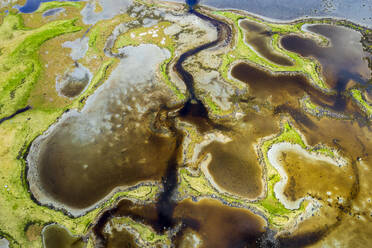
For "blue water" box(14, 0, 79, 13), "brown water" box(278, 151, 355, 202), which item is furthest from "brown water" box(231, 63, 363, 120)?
"blue water" box(14, 0, 79, 13)

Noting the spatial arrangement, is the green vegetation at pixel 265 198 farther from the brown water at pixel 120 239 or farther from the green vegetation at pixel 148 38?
the green vegetation at pixel 148 38

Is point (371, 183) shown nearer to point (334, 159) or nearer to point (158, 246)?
point (334, 159)

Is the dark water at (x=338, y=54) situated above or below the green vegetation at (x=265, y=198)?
above

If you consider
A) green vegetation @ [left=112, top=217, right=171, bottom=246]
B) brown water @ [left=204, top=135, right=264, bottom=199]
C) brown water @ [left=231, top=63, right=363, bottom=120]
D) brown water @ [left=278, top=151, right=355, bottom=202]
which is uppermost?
brown water @ [left=231, top=63, right=363, bottom=120]

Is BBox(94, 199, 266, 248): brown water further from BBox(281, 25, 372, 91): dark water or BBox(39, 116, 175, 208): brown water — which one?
BBox(281, 25, 372, 91): dark water

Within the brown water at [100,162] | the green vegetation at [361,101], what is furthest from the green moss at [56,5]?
the green vegetation at [361,101]

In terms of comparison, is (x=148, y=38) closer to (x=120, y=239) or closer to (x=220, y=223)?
(x=120, y=239)
